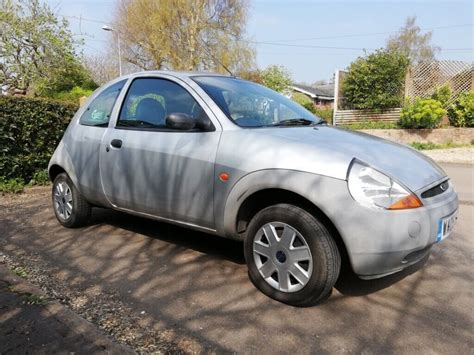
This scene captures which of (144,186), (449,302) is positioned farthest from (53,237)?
(449,302)

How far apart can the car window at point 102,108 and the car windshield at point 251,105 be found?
1002 mm

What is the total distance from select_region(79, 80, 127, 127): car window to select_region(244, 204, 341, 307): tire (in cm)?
204

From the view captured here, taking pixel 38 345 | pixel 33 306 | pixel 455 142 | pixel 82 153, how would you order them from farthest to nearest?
pixel 455 142 < pixel 82 153 < pixel 33 306 < pixel 38 345

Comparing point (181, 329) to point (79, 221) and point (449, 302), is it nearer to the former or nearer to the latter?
point (449, 302)

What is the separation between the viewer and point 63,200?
A: 4574 mm

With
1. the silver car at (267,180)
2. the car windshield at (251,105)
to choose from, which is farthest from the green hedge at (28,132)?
the car windshield at (251,105)

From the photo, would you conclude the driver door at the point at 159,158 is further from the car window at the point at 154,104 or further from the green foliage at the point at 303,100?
the green foliage at the point at 303,100

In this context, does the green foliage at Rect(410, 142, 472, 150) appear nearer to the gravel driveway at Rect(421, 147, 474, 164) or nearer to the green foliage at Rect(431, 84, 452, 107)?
the gravel driveway at Rect(421, 147, 474, 164)

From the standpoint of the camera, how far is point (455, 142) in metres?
13.3

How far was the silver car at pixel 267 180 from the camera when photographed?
8.34ft

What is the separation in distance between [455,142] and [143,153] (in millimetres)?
12568

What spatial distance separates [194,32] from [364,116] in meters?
13.8

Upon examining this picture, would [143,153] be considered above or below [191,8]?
below

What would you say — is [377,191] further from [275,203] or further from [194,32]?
[194,32]
